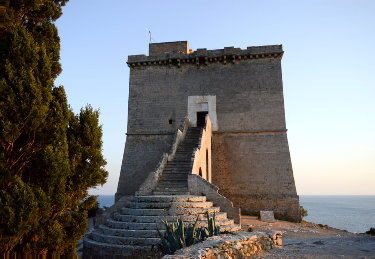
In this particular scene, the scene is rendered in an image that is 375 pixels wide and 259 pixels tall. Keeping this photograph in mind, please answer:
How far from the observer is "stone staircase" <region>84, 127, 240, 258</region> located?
8.84 m

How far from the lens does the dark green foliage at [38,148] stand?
244 inches

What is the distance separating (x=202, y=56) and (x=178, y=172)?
28.3 feet

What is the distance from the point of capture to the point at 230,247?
6.09 meters

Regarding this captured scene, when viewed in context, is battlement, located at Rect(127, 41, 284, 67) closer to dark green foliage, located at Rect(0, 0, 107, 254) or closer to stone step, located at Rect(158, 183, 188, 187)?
stone step, located at Rect(158, 183, 188, 187)

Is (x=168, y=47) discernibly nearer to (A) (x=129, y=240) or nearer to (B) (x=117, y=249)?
(A) (x=129, y=240)

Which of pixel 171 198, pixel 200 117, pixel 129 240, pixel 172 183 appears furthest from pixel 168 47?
pixel 129 240

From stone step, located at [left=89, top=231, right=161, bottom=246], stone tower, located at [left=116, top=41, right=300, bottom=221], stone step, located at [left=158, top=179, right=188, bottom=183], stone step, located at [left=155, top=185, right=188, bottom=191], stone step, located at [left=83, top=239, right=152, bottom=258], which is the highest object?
stone tower, located at [left=116, top=41, right=300, bottom=221]

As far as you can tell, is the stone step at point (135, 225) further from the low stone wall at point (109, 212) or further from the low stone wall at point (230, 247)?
the low stone wall at point (230, 247)

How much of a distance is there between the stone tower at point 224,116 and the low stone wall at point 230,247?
908 centimetres

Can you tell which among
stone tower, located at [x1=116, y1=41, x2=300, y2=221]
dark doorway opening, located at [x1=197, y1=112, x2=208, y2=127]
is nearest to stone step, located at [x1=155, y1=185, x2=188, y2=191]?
stone tower, located at [x1=116, y1=41, x2=300, y2=221]

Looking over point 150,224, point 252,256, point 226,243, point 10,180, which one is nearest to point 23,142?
point 10,180

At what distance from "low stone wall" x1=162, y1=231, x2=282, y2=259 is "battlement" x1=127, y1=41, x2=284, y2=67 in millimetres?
12799

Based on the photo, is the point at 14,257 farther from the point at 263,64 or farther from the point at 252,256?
the point at 263,64

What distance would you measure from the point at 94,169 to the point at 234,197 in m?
11.0
